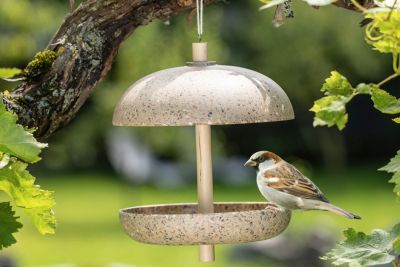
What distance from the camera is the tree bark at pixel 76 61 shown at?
3.47m

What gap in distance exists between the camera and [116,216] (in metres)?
21.2

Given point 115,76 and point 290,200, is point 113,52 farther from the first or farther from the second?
point 115,76

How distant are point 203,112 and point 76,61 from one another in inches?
23.3

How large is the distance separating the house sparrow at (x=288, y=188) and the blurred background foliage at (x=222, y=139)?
9890 millimetres

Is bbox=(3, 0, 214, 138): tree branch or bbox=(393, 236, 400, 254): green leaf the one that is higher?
bbox=(3, 0, 214, 138): tree branch

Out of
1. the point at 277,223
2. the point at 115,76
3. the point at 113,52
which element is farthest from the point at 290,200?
the point at 115,76

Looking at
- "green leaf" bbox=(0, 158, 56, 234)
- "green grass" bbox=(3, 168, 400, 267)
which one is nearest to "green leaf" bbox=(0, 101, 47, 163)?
"green leaf" bbox=(0, 158, 56, 234)

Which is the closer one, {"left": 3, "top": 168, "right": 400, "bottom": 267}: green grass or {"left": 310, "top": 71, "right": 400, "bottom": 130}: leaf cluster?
{"left": 310, "top": 71, "right": 400, "bottom": 130}: leaf cluster

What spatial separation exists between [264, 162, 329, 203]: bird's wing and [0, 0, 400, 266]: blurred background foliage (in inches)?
390

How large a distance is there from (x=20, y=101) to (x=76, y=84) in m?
0.20

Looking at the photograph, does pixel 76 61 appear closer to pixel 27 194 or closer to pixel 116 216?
pixel 27 194

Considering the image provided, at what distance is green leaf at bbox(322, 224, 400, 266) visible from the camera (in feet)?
8.65

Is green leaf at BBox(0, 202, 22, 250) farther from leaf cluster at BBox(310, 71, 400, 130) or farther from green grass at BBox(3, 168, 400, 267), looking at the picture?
green grass at BBox(3, 168, 400, 267)

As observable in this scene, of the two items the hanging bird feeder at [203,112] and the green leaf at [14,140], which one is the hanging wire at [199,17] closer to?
the hanging bird feeder at [203,112]
